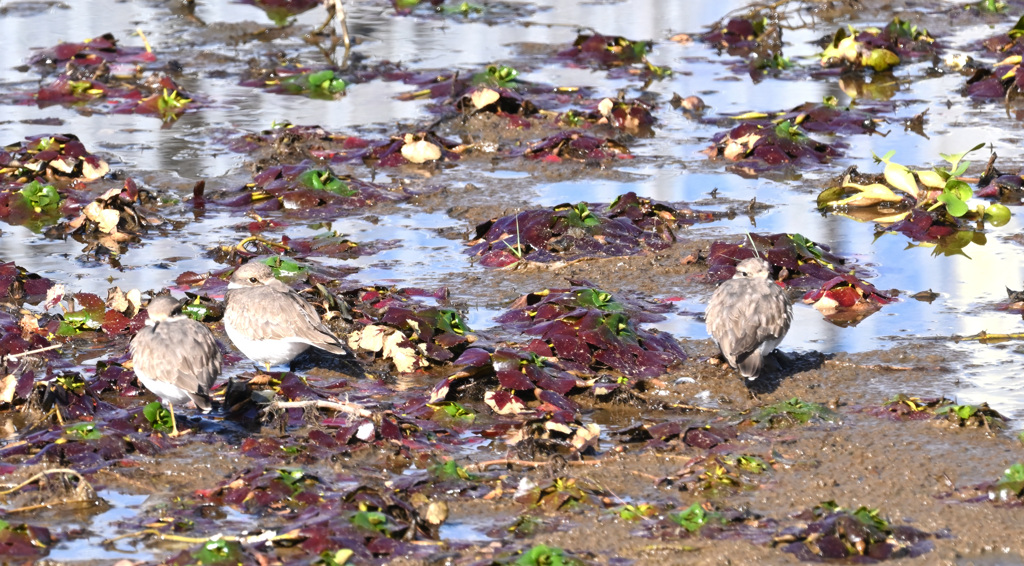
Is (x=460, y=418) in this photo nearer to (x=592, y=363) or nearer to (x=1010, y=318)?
(x=592, y=363)

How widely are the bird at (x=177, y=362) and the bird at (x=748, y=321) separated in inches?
99.0

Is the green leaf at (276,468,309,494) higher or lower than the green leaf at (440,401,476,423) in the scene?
higher

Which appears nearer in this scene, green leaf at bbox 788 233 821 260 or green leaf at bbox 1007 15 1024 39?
green leaf at bbox 788 233 821 260

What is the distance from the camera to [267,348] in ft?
21.1

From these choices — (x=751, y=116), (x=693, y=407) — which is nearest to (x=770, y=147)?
(x=751, y=116)

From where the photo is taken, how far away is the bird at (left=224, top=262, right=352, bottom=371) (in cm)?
640

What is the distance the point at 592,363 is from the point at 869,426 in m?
1.48

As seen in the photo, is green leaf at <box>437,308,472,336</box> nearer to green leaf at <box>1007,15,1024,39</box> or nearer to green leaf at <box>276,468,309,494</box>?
green leaf at <box>276,468,309,494</box>

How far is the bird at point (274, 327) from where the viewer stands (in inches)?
252

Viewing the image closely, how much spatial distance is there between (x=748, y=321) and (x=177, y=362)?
110 inches

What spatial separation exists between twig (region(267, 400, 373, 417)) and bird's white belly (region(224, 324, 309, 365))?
59 cm

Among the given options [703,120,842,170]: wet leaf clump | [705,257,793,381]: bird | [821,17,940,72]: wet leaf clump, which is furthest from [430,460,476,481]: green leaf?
[821,17,940,72]: wet leaf clump

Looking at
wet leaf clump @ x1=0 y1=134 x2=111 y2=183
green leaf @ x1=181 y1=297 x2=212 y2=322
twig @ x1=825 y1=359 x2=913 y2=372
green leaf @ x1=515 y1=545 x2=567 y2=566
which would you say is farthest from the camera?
wet leaf clump @ x1=0 y1=134 x2=111 y2=183

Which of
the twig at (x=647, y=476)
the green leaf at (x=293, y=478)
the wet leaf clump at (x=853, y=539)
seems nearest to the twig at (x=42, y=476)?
the green leaf at (x=293, y=478)
